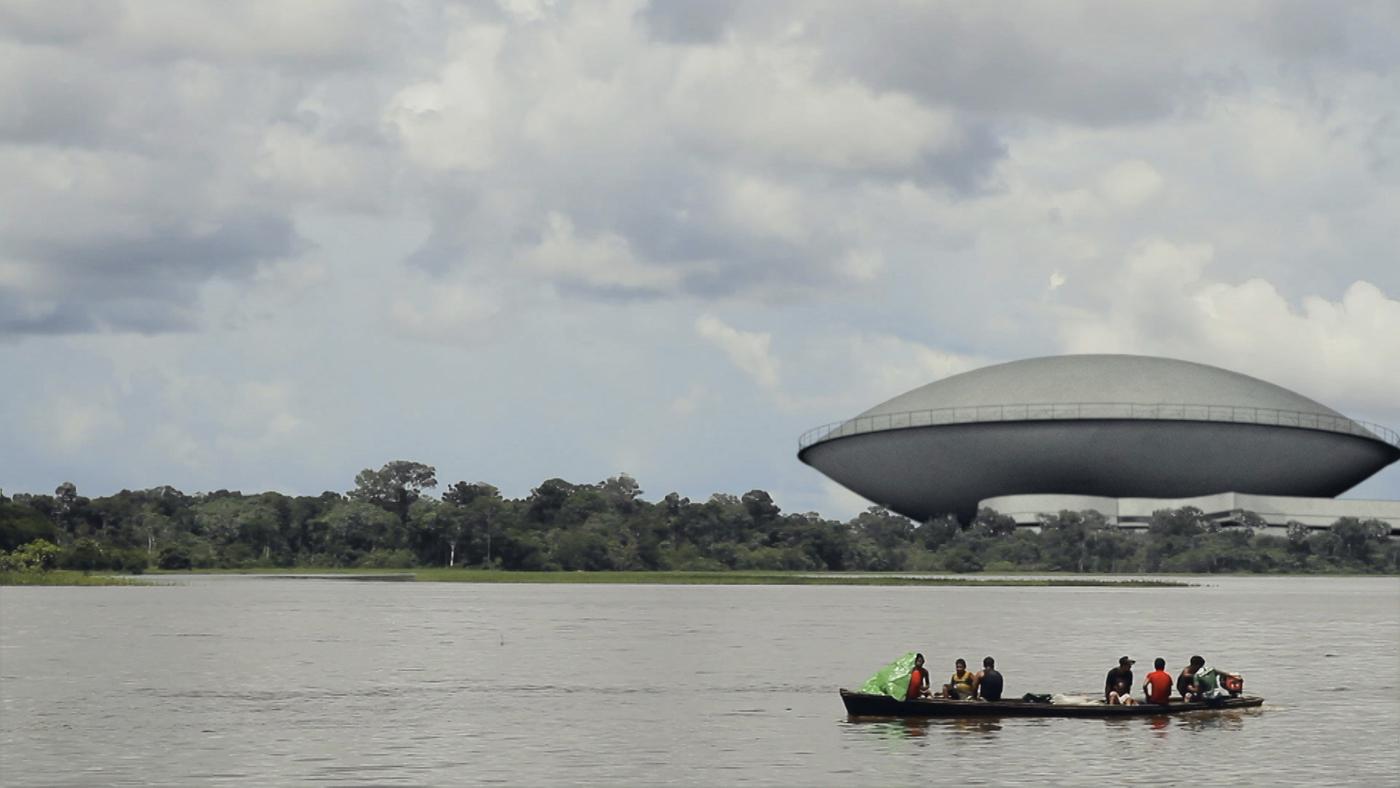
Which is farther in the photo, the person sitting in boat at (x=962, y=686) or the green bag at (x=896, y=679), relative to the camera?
the person sitting in boat at (x=962, y=686)

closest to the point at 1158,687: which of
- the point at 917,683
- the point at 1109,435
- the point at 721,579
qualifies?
the point at 917,683

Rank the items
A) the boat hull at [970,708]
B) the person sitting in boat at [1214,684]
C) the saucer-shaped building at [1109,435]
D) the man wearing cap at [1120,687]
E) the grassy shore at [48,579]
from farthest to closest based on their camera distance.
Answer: the saucer-shaped building at [1109,435] → the grassy shore at [48,579] → the person sitting in boat at [1214,684] → the man wearing cap at [1120,687] → the boat hull at [970,708]

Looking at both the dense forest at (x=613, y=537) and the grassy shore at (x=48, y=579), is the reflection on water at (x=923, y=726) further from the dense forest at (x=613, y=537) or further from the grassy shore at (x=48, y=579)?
the dense forest at (x=613, y=537)

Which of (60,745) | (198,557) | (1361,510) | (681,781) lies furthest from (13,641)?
(1361,510)

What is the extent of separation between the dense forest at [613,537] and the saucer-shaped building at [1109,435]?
609cm

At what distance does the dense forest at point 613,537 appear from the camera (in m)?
135

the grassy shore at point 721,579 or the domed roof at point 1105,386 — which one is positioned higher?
the domed roof at point 1105,386

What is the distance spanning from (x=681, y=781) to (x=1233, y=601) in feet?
238

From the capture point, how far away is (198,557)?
142250 mm

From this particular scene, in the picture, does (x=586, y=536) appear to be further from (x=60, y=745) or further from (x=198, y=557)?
(x=60, y=745)

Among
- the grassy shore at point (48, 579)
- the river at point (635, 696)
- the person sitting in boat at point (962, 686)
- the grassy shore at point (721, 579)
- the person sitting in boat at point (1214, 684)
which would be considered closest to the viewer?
the river at point (635, 696)

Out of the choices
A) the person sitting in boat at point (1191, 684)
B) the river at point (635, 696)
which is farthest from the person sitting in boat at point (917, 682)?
the person sitting in boat at point (1191, 684)

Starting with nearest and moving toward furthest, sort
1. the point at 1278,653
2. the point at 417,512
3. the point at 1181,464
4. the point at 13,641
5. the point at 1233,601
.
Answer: the point at 1278,653 → the point at 13,641 → the point at 1233,601 → the point at 417,512 → the point at 1181,464

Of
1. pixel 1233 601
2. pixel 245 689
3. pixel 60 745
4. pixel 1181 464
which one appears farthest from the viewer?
pixel 1181 464
